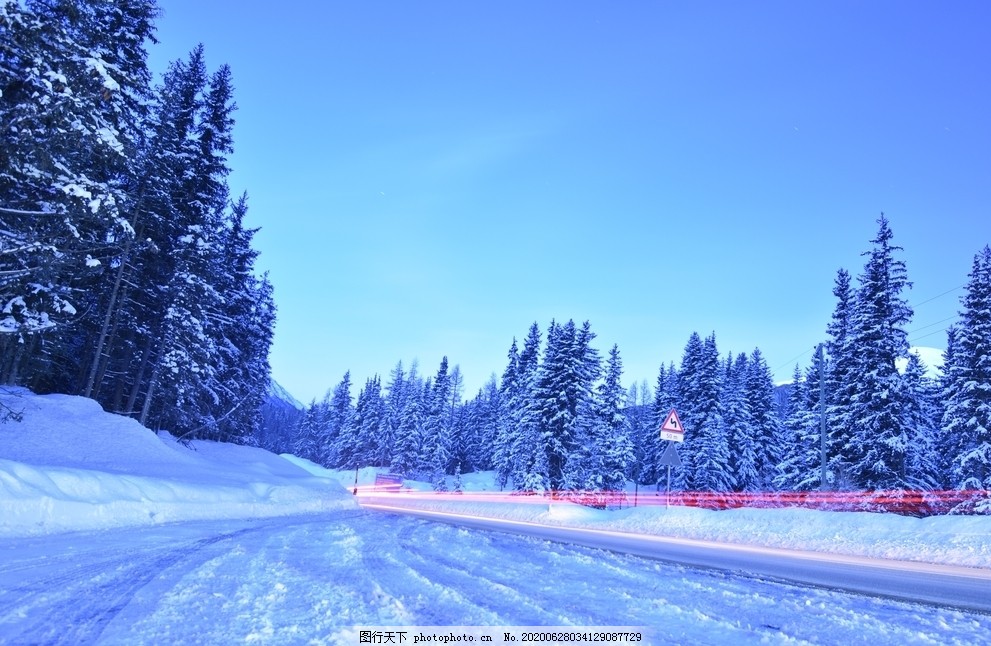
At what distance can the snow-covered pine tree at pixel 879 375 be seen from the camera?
2634cm

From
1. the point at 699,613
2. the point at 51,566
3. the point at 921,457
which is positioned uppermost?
the point at 921,457

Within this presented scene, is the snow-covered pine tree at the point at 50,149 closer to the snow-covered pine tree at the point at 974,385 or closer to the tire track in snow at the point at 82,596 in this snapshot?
the tire track in snow at the point at 82,596

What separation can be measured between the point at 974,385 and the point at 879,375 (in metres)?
5.60

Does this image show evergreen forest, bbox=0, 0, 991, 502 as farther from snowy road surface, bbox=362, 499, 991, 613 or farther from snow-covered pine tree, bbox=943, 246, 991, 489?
→ snowy road surface, bbox=362, 499, 991, 613

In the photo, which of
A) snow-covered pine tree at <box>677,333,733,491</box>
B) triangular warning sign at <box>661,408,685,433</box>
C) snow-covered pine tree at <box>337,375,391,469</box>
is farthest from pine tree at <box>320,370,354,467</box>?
triangular warning sign at <box>661,408,685,433</box>

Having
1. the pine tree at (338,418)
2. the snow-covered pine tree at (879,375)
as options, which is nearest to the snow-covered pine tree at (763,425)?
the snow-covered pine tree at (879,375)

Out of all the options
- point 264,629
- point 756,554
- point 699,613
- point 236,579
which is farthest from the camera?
point 756,554

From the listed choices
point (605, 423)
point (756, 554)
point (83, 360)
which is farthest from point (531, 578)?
point (605, 423)

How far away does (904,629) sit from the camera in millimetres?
4805

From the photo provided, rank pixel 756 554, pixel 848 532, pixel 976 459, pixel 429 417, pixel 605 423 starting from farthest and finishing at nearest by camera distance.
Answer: pixel 429 417 < pixel 605 423 < pixel 976 459 < pixel 848 532 < pixel 756 554

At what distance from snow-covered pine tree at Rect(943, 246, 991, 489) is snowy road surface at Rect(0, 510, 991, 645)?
Result: 94.1 ft

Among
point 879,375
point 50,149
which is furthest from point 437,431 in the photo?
point 50,149

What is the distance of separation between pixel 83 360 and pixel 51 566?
76.0 feet

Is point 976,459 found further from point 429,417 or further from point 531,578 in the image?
point 429,417
